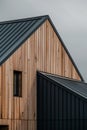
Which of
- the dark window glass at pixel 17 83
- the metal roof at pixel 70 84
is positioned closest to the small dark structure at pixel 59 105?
the metal roof at pixel 70 84

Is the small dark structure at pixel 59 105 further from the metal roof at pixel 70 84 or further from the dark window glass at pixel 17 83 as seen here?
the dark window glass at pixel 17 83

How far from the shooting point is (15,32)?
35656mm

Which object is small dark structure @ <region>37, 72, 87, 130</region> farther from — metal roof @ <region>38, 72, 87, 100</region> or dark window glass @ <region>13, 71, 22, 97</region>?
dark window glass @ <region>13, 71, 22, 97</region>

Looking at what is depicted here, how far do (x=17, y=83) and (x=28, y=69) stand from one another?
1.20 m

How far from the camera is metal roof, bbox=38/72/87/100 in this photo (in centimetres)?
3291

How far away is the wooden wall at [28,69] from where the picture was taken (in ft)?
104

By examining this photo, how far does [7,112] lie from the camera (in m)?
31.8

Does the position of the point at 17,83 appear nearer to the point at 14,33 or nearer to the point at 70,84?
the point at 14,33

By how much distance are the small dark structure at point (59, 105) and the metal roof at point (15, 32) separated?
2.32m

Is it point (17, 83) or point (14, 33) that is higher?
point (14, 33)

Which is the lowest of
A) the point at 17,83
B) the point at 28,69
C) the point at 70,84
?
the point at 17,83

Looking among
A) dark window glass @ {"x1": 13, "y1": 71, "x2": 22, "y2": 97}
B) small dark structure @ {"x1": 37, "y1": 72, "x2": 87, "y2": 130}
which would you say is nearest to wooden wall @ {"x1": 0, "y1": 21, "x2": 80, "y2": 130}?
dark window glass @ {"x1": 13, "y1": 71, "x2": 22, "y2": 97}

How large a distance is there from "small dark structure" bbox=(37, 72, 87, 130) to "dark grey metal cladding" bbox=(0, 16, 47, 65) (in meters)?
2.32

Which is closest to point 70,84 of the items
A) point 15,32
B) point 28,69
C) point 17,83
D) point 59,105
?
point 59,105
